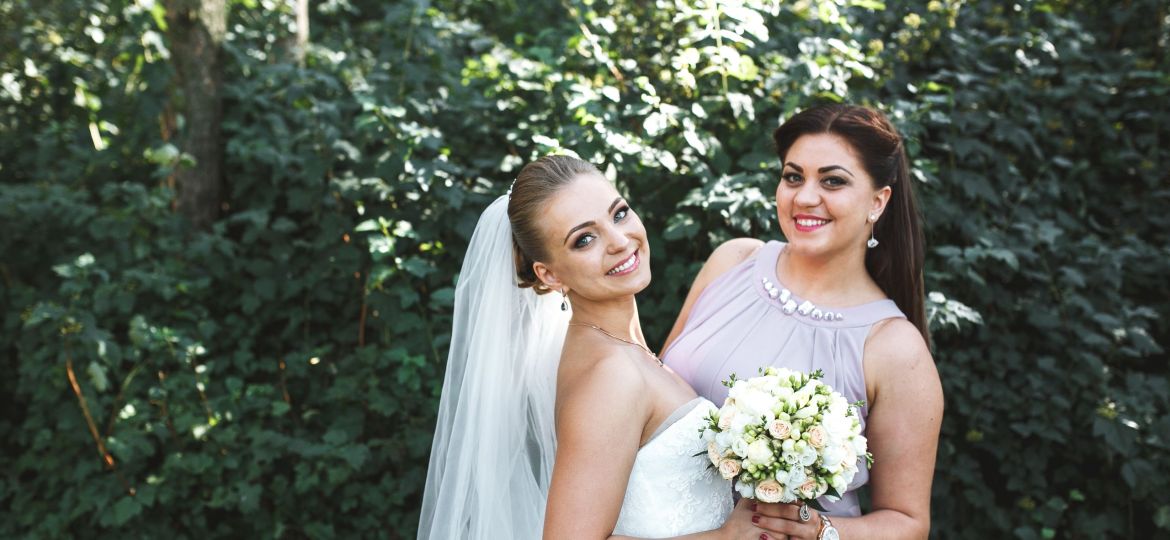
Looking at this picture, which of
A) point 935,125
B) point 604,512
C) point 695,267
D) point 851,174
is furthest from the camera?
point 935,125

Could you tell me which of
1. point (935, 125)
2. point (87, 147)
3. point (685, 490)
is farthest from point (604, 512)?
point (87, 147)

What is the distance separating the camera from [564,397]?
90.7 inches

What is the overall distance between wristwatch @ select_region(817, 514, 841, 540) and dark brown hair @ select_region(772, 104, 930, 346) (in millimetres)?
799

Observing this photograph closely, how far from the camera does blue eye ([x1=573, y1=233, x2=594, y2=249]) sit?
2.46m

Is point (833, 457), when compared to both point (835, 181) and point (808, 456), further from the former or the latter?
point (835, 181)

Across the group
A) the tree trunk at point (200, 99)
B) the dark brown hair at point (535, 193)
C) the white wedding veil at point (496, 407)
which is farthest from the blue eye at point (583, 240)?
the tree trunk at point (200, 99)

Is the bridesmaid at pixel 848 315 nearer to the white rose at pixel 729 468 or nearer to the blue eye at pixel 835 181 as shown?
the blue eye at pixel 835 181

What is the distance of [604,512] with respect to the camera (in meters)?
2.12

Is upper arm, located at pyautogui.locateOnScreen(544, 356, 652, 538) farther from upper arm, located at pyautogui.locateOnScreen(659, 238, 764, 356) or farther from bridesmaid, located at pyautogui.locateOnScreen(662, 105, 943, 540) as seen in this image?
upper arm, located at pyautogui.locateOnScreen(659, 238, 764, 356)

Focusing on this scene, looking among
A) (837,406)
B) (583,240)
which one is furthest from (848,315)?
(583,240)

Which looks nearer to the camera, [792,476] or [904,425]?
[792,476]

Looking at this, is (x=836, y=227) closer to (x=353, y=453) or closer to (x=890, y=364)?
(x=890, y=364)

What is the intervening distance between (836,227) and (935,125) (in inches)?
98.6

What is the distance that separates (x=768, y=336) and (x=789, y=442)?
0.75 meters
